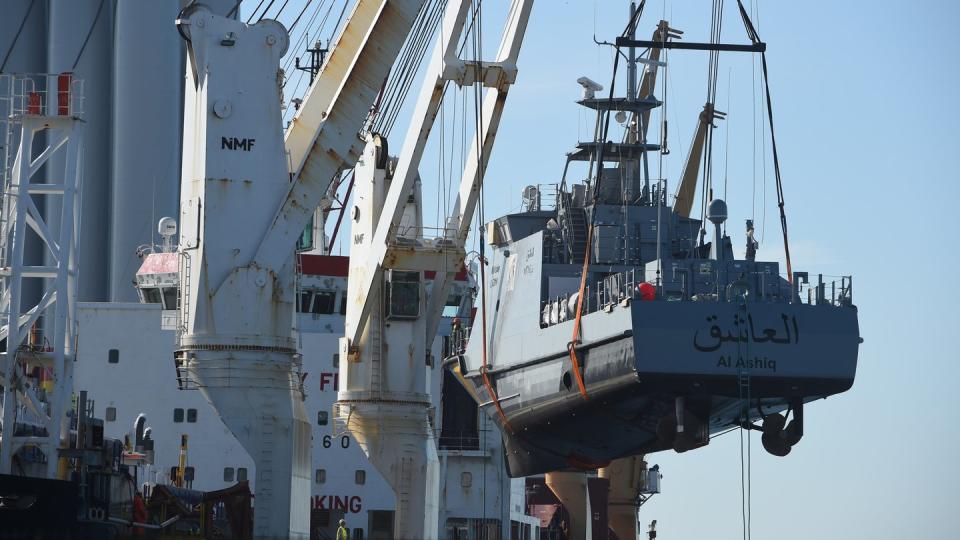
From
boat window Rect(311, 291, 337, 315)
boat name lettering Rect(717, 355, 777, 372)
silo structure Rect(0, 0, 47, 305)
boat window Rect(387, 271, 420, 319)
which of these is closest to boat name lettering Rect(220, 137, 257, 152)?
boat window Rect(387, 271, 420, 319)

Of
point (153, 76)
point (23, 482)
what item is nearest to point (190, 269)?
point (23, 482)

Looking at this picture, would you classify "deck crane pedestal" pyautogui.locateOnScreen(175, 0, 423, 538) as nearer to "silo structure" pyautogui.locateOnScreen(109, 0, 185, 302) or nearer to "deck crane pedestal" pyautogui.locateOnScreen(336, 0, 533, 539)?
"deck crane pedestal" pyautogui.locateOnScreen(336, 0, 533, 539)

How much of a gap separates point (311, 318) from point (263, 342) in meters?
13.2

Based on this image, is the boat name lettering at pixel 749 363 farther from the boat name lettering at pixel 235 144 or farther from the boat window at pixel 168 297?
the boat window at pixel 168 297

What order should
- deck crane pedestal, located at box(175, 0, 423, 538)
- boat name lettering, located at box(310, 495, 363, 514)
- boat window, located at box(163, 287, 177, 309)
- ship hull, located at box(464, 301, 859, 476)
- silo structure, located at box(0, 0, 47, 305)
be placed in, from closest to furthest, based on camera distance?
deck crane pedestal, located at box(175, 0, 423, 538)
ship hull, located at box(464, 301, 859, 476)
boat window, located at box(163, 287, 177, 309)
boat name lettering, located at box(310, 495, 363, 514)
silo structure, located at box(0, 0, 47, 305)

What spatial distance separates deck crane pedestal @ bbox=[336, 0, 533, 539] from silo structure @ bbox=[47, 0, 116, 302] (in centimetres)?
2176

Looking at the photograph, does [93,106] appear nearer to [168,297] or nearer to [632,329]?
[168,297]

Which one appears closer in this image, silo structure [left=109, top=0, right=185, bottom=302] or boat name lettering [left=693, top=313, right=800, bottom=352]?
boat name lettering [left=693, top=313, right=800, bottom=352]

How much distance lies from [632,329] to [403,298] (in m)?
6.31

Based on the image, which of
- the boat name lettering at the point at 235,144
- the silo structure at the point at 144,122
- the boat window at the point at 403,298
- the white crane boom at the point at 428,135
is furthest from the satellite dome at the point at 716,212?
the silo structure at the point at 144,122

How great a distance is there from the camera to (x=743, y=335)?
30094 mm

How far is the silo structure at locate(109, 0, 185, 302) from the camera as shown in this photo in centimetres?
5288

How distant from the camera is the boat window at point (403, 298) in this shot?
114 ft

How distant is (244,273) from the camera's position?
28.7 metres
